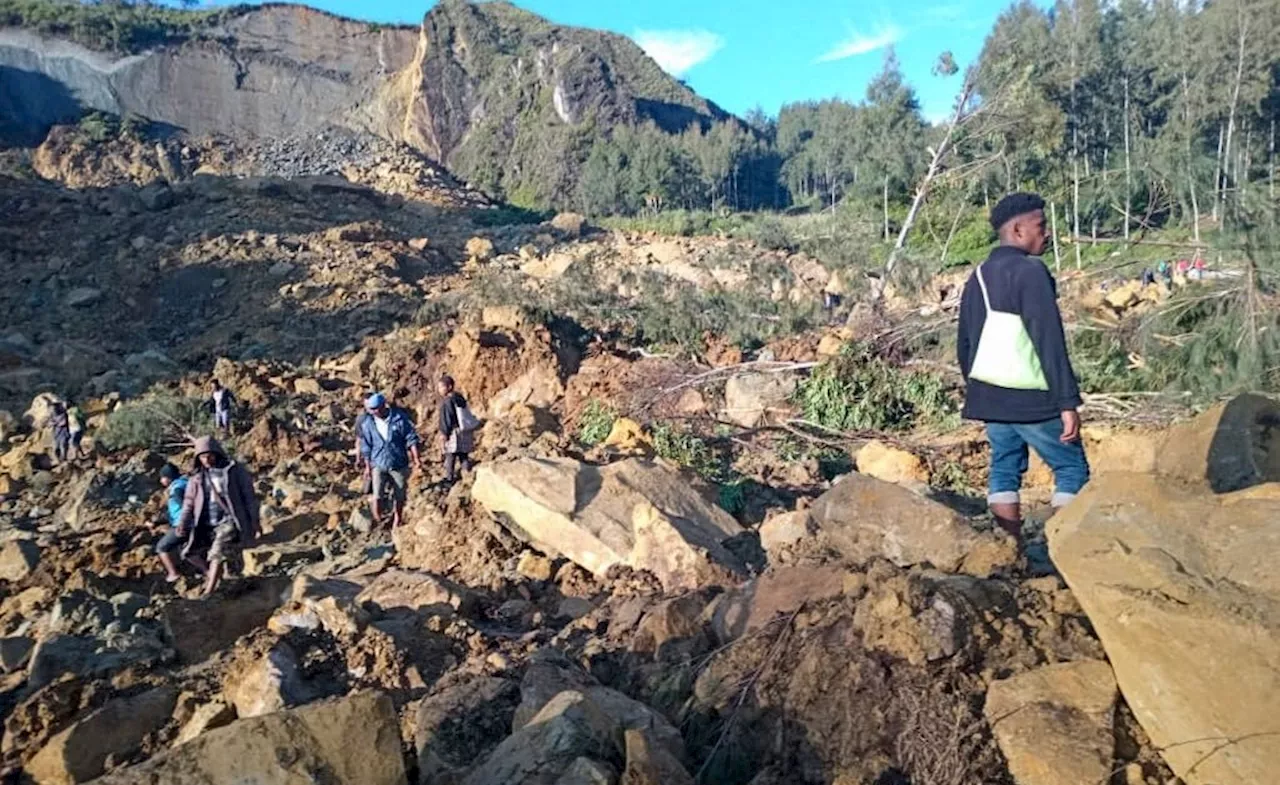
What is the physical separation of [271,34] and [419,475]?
49.8 metres

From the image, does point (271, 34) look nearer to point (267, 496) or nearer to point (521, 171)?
point (521, 171)

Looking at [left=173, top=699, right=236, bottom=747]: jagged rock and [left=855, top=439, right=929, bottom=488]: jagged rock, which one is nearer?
[left=173, top=699, right=236, bottom=747]: jagged rock

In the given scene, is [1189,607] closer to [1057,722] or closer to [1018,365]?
[1057,722]

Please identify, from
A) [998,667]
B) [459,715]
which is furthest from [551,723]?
[998,667]

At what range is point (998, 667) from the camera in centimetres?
230

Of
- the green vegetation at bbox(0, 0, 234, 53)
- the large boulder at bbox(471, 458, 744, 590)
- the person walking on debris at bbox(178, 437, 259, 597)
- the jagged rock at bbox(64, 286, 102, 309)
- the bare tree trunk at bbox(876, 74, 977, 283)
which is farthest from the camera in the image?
the green vegetation at bbox(0, 0, 234, 53)

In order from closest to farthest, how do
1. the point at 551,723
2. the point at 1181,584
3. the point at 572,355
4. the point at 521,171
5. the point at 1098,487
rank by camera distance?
the point at 1181,584 → the point at 551,723 → the point at 1098,487 → the point at 572,355 → the point at 521,171

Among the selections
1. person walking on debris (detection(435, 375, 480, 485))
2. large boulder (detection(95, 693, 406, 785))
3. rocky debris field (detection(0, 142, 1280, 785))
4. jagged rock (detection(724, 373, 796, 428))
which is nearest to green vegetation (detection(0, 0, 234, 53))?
rocky debris field (detection(0, 142, 1280, 785))

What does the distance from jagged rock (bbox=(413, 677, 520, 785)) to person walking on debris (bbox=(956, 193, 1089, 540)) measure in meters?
1.76

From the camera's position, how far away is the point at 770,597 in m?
2.87

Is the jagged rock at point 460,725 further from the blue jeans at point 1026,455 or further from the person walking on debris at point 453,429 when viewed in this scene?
the person walking on debris at point 453,429

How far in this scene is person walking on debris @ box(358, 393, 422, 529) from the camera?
6.86 m

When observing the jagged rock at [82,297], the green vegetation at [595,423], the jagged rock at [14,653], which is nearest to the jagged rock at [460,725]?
the jagged rock at [14,653]

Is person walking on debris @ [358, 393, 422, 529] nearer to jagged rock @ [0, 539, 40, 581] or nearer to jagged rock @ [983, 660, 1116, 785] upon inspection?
jagged rock @ [0, 539, 40, 581]
